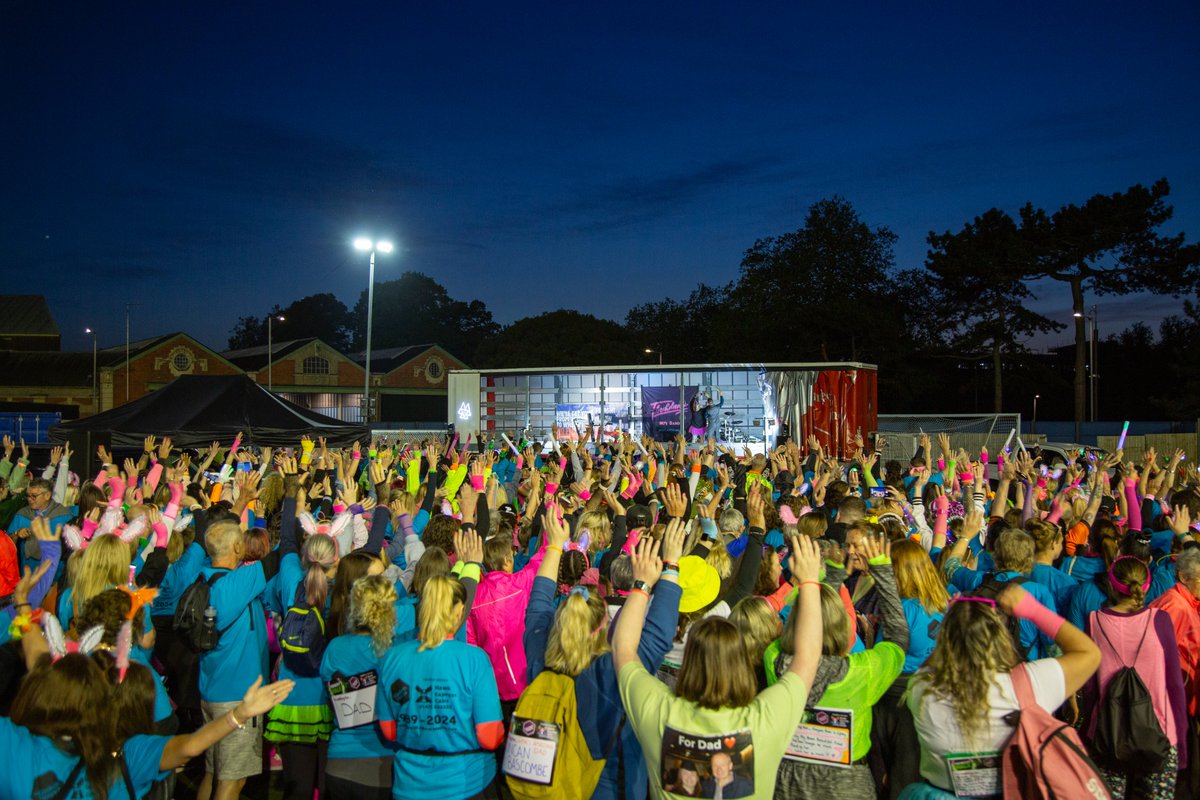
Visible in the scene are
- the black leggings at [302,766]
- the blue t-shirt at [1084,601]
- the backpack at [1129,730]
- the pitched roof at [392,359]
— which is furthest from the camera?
the pitched roof at [392,359]

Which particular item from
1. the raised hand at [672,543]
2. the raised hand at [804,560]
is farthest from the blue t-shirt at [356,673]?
the raised hand at [804,560]

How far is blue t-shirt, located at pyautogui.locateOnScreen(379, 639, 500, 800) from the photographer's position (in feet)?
11.0

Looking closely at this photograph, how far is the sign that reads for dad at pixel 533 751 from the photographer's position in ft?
10.8

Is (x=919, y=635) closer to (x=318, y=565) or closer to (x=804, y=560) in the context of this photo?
(x=804, y=560)

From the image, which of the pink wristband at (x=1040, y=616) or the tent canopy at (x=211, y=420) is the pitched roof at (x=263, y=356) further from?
the pink wristband at (x=1040, y=616)

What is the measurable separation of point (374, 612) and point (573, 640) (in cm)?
99

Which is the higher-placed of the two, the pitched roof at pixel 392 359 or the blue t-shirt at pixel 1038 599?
the pitched roof at pixel 392 359

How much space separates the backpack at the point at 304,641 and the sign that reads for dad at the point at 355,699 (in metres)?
0.44

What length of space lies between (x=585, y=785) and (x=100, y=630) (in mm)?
2151

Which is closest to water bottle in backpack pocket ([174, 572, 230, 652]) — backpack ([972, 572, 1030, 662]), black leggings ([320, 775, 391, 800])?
black leggings ([320, 775, 391, 800])

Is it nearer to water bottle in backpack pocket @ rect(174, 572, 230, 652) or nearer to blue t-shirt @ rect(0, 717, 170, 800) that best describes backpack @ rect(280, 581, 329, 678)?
water bottle in backpack pocket @ rect(174, 572, 230, 652)

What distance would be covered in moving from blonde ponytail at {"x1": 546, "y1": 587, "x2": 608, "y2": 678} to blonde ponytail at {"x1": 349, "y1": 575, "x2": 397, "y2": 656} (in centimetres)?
80

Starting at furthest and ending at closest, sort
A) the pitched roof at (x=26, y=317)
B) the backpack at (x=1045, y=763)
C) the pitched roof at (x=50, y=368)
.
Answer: the pitched roof at (x=26, y=317) → the pitched roof at (x=50, y=368) → the backpack at (x=1045, y=763)

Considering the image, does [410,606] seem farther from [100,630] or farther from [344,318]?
[344,318]
